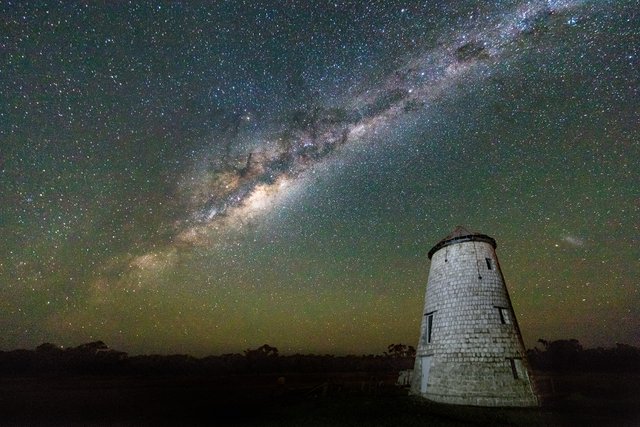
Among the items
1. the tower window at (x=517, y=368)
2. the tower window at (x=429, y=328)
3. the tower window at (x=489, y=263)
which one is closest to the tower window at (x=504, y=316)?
the tower window at (x=517, y=368)

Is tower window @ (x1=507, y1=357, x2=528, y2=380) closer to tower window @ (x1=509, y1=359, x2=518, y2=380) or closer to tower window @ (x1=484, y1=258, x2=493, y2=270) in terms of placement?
tower window @ (x1=509, y1=359, x2=518, y2=380)

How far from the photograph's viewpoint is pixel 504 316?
17.7 m

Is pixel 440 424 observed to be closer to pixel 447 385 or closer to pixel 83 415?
pixel 447 385

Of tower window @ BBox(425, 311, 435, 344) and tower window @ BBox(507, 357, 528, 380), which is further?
tower window @ BBox(425, 311, 435, 344)

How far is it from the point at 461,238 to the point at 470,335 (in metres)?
5.83

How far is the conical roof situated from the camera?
19.7m

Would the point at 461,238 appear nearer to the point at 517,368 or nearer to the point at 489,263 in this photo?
the point at 489,263

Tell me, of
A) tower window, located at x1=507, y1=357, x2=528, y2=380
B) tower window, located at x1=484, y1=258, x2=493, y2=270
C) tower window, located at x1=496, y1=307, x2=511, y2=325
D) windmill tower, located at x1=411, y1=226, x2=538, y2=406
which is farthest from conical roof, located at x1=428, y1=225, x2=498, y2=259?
tower window, located at x1=507, y1=357, x2=528, y2=380

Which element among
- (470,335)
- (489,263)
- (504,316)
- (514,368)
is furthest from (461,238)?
(514,368)

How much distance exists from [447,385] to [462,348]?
2111 millimetres

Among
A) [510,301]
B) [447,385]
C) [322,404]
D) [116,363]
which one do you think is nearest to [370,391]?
[322,404]

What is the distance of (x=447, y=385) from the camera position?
16938mm

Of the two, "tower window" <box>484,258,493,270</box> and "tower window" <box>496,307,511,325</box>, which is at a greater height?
"tower window" <box>484,258,493,270</box>

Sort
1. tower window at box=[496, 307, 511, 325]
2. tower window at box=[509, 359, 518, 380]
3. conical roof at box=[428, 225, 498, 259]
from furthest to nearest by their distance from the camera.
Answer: conical roof at box=[428, 225, 498, 259] → tower window at box=[496, 307, 511, 325] → tower window at box=[509, 359, 518, 380]
